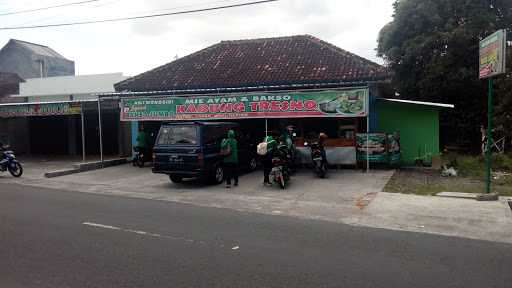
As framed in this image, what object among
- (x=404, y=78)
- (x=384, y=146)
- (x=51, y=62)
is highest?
(x=51, y=62)

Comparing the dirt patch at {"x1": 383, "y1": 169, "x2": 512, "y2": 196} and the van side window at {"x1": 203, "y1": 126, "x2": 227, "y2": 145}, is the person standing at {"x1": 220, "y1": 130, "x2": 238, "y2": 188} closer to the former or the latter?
the van side window at {"x1": 203, "y1": 126, "x2": 227, "y2": 145}

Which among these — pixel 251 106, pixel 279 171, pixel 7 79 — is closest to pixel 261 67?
pixel 251 106

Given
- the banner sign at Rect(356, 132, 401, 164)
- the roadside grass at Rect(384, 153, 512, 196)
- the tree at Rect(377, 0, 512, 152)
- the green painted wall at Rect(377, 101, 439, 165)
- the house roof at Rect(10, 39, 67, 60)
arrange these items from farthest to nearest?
the house roof at Rect(10, 39, 67, 60) → the tree at Rect(377, 0, 512, 152) → the green painted wall at Rect(377, 101, 439, 165) → the banner sign at Rect(356, 132, 401, 164) → the roadside grass at Rect(384, 153, 512, 196)

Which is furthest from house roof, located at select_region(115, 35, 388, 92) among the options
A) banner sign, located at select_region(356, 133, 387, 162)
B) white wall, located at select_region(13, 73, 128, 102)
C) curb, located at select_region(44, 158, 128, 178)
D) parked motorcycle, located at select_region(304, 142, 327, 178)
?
white wall, located at select_region(13, 73, 128, 102)

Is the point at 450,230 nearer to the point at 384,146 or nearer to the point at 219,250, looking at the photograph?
the point at 219,250

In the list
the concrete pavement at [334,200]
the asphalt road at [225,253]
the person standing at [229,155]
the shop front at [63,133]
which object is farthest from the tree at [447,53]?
the asphalt road at [225,253]

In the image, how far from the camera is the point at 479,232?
7531mm

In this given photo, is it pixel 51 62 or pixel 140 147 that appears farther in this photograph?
pixel 51 62

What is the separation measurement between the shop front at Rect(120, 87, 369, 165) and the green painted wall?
4.07ft

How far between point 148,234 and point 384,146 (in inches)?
387

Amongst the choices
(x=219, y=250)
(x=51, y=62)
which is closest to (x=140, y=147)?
(x=219, y=250)

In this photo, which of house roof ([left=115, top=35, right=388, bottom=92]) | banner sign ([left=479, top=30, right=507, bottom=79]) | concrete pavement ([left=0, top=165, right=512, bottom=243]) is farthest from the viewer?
house roof ([left=115, top=35, right=388, bottom=92])

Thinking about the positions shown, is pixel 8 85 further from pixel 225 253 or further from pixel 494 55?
pixel 494 55

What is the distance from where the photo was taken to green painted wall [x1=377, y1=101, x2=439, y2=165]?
17.0m
